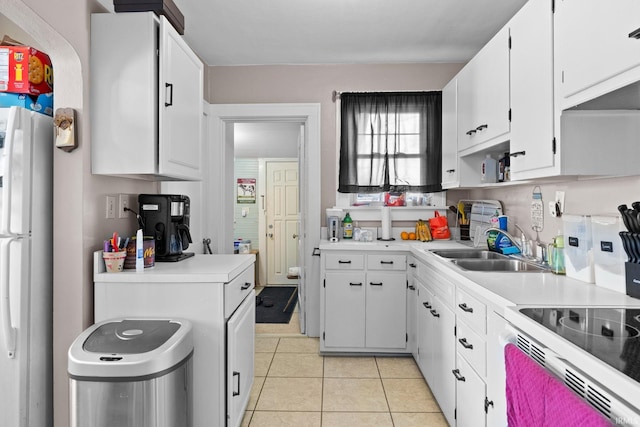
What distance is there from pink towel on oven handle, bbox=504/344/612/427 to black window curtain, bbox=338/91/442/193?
96.3 inches

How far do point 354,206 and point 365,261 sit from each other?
2.25ft

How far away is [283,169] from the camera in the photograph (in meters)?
6.44

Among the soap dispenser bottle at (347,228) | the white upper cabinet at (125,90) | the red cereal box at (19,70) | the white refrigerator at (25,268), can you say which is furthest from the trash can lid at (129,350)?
the soap dispenser bottle at (347,228)

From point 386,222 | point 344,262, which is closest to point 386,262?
point 344,262

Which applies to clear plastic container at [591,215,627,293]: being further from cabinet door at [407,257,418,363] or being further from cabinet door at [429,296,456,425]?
cabinet door at [407,257,418,363]

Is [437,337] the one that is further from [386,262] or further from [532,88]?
[532,88]

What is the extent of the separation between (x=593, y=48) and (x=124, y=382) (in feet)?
6.86

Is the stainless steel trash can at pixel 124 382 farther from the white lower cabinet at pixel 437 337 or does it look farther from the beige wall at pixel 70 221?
the white lower cabinet at pixel 437 337

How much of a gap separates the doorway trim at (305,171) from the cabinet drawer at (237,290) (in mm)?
1319

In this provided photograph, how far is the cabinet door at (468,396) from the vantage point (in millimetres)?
1714

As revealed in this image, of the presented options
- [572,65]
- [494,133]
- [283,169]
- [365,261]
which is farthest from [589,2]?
[283,169]

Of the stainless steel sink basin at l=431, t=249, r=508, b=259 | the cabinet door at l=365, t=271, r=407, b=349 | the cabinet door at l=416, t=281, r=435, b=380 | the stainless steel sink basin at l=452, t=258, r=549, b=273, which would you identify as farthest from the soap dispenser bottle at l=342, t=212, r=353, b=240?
the stainless steel sink basin at l=452, t=258, r=549, b=273

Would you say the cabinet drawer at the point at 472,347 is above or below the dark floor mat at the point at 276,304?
above

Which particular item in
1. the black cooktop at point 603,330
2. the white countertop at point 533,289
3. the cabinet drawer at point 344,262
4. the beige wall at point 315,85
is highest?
the beige wall at point 315,85
